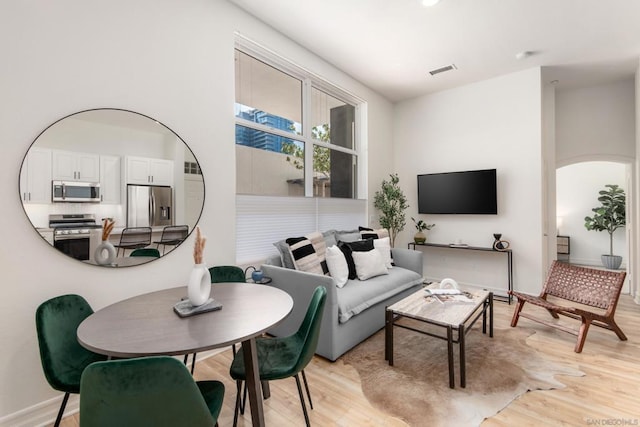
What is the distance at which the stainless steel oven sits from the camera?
6.28 ft

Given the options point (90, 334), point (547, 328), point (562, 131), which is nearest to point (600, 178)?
point (562, 131)

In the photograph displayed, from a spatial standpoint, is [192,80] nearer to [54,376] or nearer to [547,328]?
[54,376]

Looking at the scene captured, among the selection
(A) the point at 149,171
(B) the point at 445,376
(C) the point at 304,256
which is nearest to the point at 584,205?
(B) the point at 445,376

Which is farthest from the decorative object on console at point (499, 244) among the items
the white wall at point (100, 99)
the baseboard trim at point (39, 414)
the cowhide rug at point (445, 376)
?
the baseboard trim at point (39, 414)

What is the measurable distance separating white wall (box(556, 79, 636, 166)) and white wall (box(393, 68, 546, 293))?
1170mm

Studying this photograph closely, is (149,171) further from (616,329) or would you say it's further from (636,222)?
(636,222)

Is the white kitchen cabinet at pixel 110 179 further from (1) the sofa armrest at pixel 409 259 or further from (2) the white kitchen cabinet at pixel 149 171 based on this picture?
(1) the sofa armrest at pixel 409 259

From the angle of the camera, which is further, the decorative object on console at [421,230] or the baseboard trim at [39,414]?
the decorative object on console at [421,230]

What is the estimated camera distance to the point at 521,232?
426 cm

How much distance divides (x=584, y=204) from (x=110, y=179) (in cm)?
870

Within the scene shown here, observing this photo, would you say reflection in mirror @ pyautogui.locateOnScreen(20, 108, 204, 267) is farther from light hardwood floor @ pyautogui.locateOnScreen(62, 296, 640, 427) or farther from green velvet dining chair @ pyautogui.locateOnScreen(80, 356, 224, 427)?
green velvet dining chair @ pyautogui.locateOnScreen(80, 356, 224, 427)

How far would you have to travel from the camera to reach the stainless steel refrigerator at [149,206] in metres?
2.25

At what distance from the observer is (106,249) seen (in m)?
Answer: 2.11

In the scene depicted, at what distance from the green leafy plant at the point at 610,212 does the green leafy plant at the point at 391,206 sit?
4.37 metres
